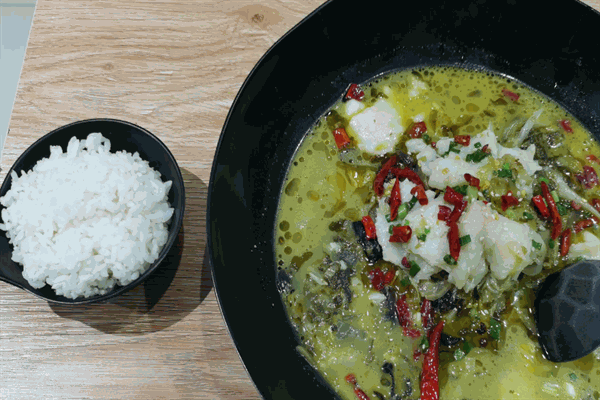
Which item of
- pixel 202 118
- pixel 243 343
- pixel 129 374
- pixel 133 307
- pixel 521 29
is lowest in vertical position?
pixel 129 374

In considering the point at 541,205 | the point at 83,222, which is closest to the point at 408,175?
the point at 541,205

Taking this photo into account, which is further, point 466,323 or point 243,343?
point 466,323

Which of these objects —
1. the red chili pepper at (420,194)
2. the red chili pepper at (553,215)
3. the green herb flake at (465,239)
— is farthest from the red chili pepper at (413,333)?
the red chili pepper at (553,215)

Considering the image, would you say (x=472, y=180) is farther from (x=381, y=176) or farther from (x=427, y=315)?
(x=427, y=315)

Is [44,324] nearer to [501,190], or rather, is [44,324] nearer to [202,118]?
[202,118]

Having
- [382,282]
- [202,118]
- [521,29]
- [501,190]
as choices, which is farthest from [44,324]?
[521,29]

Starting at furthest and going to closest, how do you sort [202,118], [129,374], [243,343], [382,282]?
1. [202,118]
2. [382,282]
3. [129,374]
4. [243,343]
